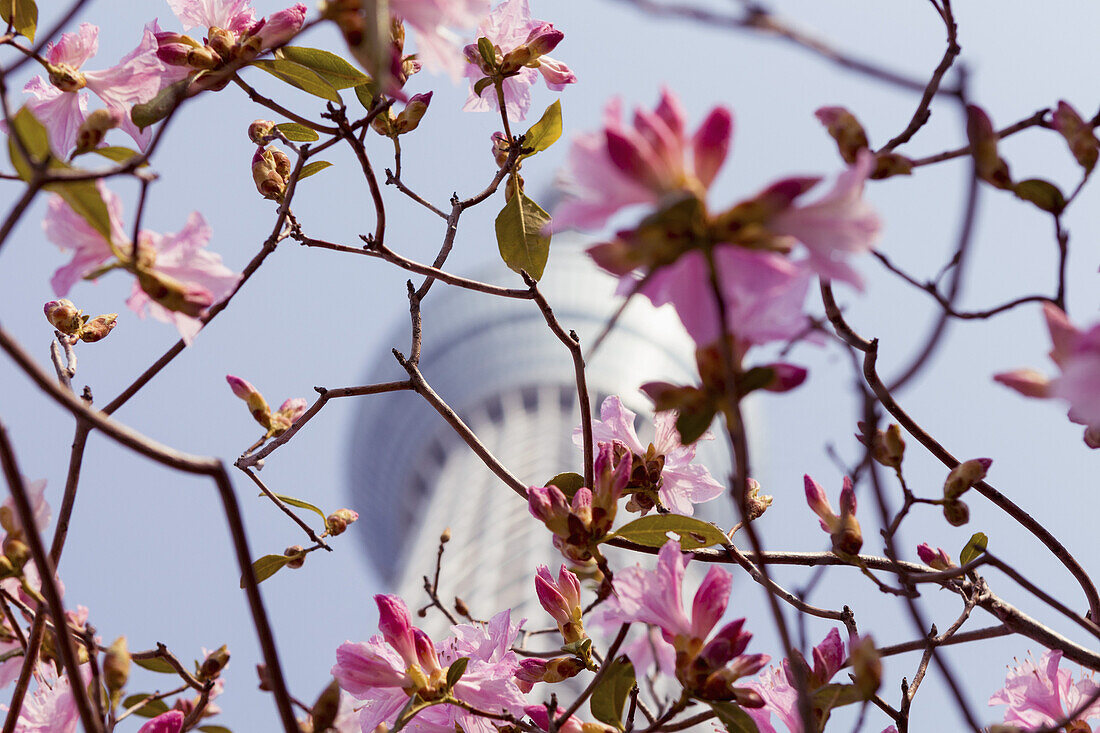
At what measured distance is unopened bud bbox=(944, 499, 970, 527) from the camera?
1018 millimetres

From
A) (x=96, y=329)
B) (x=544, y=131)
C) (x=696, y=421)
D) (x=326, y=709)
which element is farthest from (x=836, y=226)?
(x=96, y=329)

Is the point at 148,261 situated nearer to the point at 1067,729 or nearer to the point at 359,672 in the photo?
the point at 359,672

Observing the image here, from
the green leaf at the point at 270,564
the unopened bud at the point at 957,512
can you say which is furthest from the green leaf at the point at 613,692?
the green leaf at the point at 270,564

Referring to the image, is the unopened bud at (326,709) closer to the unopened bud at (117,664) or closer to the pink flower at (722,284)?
the unopened bud at (117,664)

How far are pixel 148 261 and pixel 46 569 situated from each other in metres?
0.27

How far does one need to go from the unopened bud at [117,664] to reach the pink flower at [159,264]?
0.98 feet

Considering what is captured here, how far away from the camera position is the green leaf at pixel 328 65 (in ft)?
4.14

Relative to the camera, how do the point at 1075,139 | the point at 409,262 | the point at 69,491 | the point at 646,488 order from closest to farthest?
the point at 1075,139
the point at 69,491
the point at 646,488
the point at 409,262

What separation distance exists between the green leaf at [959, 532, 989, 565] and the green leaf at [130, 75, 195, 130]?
1155mm

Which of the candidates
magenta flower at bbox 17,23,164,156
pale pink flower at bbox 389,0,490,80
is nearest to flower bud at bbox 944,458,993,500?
pale pink flower at bbox 389,0,490,80

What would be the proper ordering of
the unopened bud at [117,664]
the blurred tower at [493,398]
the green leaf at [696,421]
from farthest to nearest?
the blurred tower at [493,398], the unopened bud at [117,664], the green leaf at [696,421]

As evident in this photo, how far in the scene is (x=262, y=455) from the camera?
1.41m

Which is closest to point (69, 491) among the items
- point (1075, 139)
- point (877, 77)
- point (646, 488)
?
point (646, 488)

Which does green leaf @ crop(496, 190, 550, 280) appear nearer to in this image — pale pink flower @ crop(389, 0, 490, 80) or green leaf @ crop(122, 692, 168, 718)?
pale pink flower @ crop(389, 0, 490, 80)
